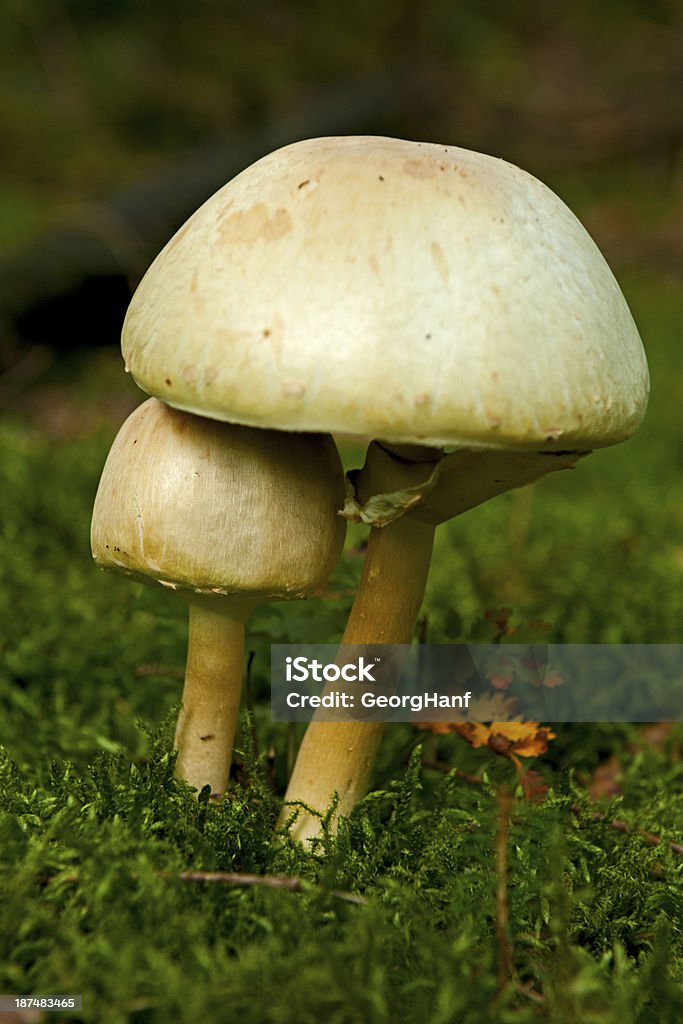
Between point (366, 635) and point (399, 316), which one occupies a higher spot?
point (399, 316)

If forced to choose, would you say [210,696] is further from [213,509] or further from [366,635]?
[213,509]

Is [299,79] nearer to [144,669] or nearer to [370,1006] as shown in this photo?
[144,669]

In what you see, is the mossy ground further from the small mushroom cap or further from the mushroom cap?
the mushroom cap

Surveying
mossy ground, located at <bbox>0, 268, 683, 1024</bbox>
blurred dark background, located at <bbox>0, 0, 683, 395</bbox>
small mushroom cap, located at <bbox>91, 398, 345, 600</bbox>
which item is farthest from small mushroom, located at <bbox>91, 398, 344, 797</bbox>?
blurred dark background, located at <bbox>0, 0, 683, 395</bbox>

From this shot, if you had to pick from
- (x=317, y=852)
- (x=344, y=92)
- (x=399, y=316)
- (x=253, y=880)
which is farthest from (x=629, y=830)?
(x=344, y=92)

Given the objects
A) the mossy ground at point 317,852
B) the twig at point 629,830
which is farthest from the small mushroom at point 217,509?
the twig at point 629,830

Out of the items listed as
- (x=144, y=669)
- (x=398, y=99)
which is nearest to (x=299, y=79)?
(x=398, y=99)
